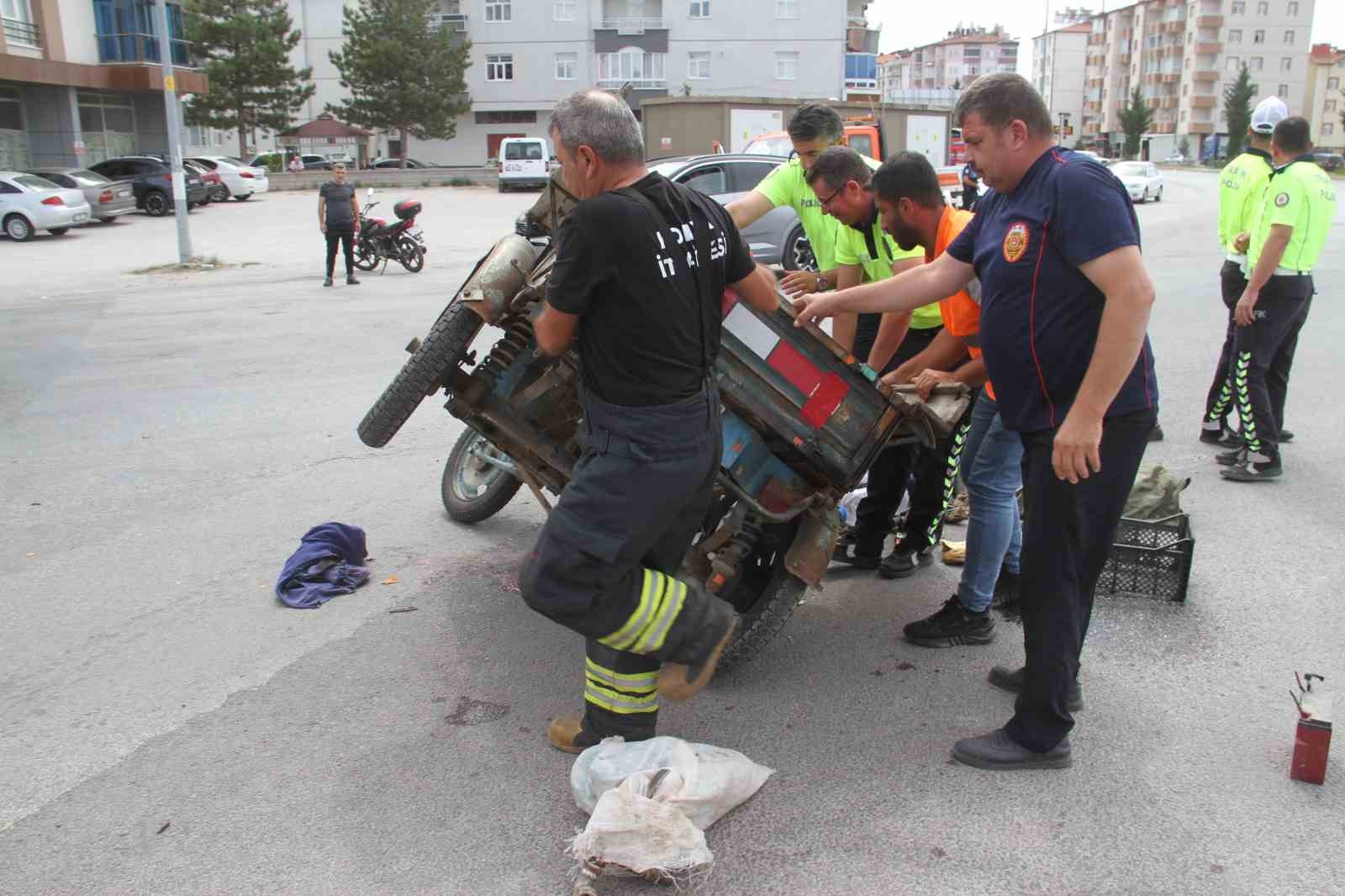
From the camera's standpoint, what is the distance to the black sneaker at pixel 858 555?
491 cm

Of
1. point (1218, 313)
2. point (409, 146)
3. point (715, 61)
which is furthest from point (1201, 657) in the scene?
point (409, 146)

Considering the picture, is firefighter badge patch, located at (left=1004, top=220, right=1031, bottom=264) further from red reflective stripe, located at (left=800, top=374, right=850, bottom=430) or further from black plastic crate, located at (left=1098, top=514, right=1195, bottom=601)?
black plastic crate, located at (left=1098, top=514, right=1195, bottom=601)

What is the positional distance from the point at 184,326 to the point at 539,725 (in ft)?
32.7

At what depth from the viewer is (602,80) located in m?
61.1

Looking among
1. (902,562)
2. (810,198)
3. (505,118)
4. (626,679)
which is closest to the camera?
(626,679)

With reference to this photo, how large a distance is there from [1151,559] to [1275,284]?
2485 mm

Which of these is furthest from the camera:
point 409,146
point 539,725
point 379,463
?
point 409,146

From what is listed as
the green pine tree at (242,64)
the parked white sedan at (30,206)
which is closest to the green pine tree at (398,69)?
the green pine tree at (242,64)

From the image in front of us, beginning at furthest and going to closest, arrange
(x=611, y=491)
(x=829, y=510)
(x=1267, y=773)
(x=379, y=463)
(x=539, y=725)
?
(x=379, y=463), (x=829, y=510), (x=539, y=725), (x=1267, y=773), (x=611, y=491)

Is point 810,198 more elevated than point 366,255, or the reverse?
point 810,198

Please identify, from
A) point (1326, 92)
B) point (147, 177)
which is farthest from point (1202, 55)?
point (147, 177)

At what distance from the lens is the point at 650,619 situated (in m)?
2.97

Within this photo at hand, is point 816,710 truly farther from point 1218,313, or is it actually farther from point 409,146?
point 409,146

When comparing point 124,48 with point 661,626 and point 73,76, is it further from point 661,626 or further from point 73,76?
point 661,626
